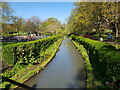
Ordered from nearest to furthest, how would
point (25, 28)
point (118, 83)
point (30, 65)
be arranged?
point (118, 83)
point (30, 65)
point (25, 28)

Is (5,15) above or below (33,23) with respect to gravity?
below

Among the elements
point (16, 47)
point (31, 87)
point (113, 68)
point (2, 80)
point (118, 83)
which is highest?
point (16, 47)

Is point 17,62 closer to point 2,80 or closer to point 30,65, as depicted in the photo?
point 30,65

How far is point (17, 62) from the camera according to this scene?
20.5ft

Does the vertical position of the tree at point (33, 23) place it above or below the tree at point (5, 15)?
above

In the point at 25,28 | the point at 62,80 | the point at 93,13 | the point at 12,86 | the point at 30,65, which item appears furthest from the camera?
the point at 25,28

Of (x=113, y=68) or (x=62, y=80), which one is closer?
(x=113, y=68)

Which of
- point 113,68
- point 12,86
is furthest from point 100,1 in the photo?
point 12,86

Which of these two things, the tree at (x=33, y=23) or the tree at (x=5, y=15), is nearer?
the tree at (x=5, y=15)

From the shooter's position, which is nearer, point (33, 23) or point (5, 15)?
point (5, 15)

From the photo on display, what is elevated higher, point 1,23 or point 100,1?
point 100,1

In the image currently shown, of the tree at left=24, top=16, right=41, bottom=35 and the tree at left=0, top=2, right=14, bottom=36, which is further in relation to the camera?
the tree at left=24, top=16, right=41, bottom=35

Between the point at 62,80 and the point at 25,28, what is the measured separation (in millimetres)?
42987

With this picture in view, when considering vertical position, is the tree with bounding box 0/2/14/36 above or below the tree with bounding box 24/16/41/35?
below
